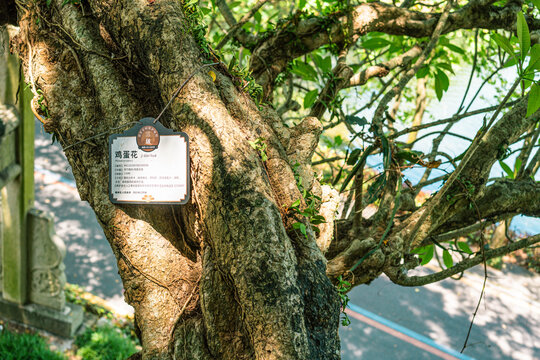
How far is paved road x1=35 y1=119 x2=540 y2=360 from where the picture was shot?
632cm

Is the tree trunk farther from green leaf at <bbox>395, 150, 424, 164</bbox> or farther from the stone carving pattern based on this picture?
the stone carving pattern

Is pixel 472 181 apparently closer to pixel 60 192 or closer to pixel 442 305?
pixel 442 305

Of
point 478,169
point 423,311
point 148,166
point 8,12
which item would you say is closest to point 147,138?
point 148,166

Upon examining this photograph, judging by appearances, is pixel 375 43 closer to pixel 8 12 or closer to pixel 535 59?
pixel 535 59

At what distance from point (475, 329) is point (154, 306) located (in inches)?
271

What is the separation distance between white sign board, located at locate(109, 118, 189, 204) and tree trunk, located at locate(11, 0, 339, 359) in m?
0.05

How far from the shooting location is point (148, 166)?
1.40 meters

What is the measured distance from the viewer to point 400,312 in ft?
23.4

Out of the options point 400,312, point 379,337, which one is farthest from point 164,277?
point 400,312

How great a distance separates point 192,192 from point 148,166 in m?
0.20

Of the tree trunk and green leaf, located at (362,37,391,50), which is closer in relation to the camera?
the tree trunk

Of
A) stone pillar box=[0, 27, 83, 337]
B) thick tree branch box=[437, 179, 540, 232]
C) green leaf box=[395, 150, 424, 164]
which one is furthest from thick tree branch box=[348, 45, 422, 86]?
stone pillar box=[0, 27, 83, 337]

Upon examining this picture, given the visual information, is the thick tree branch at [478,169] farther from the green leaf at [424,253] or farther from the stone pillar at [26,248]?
the stone pillar at [26,248]

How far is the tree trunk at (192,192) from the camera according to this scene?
1.15 meters
